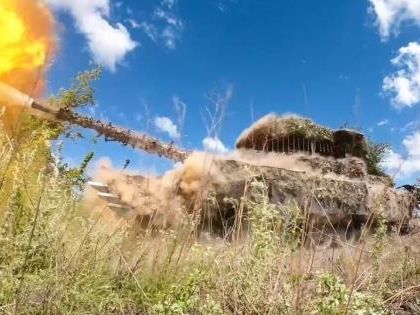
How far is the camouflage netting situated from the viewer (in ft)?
44.1

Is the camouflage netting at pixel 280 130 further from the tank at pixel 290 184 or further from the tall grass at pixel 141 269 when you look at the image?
the tall grass at pixel 141 269

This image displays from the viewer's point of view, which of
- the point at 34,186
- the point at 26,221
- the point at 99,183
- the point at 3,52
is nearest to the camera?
the point at 26,221

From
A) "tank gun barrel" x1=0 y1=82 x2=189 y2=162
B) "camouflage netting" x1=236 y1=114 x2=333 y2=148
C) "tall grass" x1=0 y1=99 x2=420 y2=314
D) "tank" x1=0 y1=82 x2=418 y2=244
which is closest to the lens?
"tall grass" x1=0 y1=99 x2=420 y2=314

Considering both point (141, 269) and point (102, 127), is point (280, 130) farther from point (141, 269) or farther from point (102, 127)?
point (141, 269)

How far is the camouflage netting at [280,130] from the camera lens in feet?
44.1

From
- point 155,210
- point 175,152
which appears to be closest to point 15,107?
point 175,152

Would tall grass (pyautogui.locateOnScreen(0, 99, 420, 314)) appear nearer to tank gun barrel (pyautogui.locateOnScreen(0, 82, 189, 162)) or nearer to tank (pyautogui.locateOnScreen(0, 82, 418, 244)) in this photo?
tank (pyautogui.locateOnScreen(0, 82, 418, 244))

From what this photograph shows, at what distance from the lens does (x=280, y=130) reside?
1361cm

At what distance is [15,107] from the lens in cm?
1040

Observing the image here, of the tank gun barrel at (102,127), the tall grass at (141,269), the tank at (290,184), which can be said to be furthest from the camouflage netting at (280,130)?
the tall grass at (141,269)

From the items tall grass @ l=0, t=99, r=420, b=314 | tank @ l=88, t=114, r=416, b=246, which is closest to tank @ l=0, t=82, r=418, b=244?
tank @ l=88, t=114, r=416, b=246

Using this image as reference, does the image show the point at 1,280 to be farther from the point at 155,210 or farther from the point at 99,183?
the point at 99,183

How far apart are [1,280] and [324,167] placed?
9402 millimetres

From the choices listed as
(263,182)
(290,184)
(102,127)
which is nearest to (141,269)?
(263,182)
